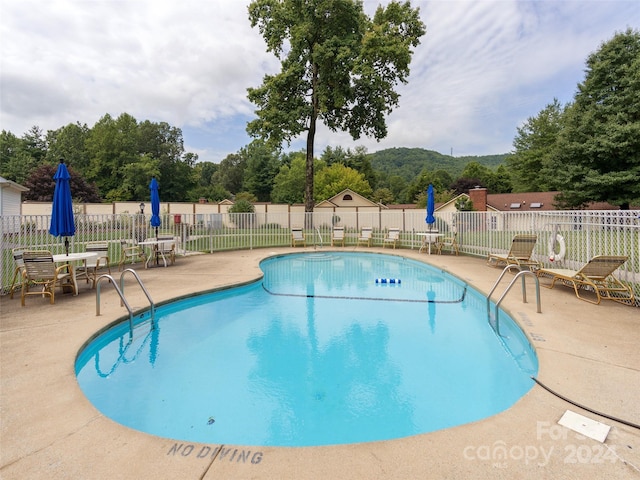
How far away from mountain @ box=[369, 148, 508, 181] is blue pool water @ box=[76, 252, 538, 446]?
74.8 meters

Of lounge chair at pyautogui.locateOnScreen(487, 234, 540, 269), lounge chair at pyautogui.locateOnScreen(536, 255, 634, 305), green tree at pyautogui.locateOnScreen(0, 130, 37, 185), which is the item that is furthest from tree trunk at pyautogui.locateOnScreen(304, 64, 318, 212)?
green tree at pyautogui.locateOnScreen(0, 130, 37, 185)

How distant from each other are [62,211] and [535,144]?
50.2 metres

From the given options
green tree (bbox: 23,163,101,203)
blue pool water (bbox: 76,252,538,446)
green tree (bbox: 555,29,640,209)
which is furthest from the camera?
green tree (bbox: 23,163,101,203)

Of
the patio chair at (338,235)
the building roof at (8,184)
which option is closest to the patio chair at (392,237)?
the patio chair at (338,235)

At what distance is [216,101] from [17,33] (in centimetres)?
1187

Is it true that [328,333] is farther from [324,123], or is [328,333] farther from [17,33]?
[324,123]

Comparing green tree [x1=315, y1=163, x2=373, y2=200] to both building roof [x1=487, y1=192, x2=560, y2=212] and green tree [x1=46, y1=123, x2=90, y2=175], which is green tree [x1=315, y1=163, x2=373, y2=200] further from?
green tree [x1=46, y1=123, x2=90, y2=175]

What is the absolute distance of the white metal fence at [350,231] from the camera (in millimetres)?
6574

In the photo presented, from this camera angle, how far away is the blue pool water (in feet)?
10.0

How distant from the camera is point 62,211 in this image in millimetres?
6879

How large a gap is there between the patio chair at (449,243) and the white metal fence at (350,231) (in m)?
0.30

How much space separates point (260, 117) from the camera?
20.8 m

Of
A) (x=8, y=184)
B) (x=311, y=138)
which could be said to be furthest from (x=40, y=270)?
(x=8, y=184)

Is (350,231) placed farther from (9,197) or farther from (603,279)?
(9,197)
